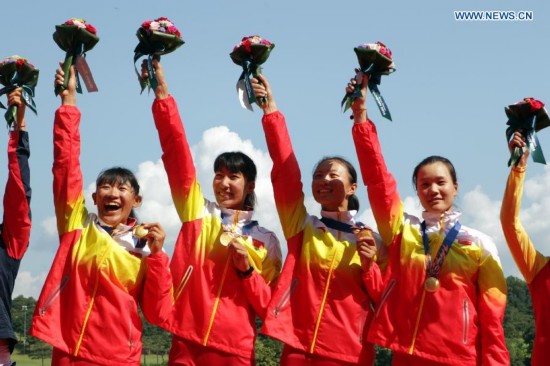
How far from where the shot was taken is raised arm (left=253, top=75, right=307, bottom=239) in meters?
7.11

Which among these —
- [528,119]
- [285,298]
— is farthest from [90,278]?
[528,119]

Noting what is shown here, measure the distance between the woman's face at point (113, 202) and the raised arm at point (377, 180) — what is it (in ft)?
6.62

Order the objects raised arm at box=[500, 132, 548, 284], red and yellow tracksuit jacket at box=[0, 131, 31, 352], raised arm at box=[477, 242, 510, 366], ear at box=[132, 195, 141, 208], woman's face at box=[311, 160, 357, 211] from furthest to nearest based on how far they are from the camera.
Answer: ear at box=[132, 195, 141, 208], woman's face at box=[311, 160, 357, 211], red and yellow tracksuit jacket at box=[0, 131, 31, 352], raised arm at box=[500, 132, 548, 284], raised arm at box=[477, 242, 510, 366]

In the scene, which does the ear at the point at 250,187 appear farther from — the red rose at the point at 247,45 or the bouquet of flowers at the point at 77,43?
the bouquet of flowers at the point at 77,43

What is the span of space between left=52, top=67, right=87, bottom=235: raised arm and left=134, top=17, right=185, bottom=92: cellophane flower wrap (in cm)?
68

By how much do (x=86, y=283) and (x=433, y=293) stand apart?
2788 mm

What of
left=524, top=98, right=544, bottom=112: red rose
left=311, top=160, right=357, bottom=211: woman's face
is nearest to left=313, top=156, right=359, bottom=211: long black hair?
left=311, top=160, right=357, bottom=211: woman's face

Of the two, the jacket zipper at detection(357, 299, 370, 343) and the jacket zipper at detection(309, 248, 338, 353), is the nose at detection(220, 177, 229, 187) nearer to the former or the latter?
the jacket zipper at detection(309, 248, 338, 353)

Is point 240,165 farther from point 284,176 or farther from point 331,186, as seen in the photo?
point 331,186

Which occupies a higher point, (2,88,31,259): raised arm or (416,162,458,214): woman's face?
(416,162,458,214): woman's face

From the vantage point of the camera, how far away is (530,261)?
7070 millimetres

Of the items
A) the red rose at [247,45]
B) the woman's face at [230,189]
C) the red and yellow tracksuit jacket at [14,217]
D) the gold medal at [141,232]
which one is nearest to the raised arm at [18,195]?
the red and yellow tracksuit jacket at [14,217]

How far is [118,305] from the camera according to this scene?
22.0 ft

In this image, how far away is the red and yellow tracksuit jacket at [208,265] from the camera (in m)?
6.76
